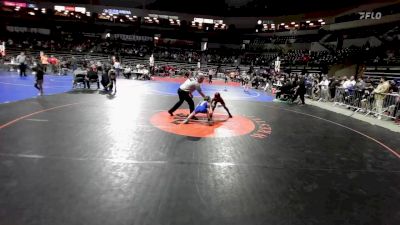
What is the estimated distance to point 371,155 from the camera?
277 inches

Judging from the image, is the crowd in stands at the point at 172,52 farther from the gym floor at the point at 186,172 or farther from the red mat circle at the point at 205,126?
the gym floor at the point at 186,172

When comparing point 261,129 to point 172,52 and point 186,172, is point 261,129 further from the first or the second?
point 172,52

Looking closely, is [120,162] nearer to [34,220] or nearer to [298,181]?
[34,220]

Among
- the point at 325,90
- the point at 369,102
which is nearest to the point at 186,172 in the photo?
the point at 369,102

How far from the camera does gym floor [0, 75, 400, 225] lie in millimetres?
3873

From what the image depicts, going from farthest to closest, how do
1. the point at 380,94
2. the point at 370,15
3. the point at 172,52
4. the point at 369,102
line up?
the point at 172,52, the point at 370,15, the point at 369,102, the point at 380,94

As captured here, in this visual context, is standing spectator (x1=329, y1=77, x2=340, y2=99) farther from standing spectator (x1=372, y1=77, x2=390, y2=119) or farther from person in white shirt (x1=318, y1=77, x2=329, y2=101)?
standing spectator (x1=372, y1=77, x2=390, y2=119)

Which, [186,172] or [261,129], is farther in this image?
[261,129]

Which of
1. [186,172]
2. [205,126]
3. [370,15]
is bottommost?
[186,172]

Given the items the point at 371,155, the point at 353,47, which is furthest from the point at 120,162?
the point at 353,47

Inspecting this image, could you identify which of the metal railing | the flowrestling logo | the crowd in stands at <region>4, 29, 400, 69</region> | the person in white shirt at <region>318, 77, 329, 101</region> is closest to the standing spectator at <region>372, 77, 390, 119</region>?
the metal railing

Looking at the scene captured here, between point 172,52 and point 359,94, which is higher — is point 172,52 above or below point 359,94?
above

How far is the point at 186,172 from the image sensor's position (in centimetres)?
523

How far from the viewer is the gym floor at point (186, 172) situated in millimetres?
3873
